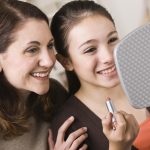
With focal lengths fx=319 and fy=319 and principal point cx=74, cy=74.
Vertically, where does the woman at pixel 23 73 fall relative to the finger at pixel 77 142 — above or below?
above

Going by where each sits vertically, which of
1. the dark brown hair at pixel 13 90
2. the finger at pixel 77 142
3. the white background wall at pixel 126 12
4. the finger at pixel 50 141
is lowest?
the white background wall at pixel 126 12

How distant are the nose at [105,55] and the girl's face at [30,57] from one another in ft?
0.36

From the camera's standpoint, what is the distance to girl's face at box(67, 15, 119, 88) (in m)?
0.73

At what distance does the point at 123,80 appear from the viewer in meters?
0.47

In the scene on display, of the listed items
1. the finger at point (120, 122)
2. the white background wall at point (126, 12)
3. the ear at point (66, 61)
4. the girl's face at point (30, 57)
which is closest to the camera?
the finger at point (120, 122)

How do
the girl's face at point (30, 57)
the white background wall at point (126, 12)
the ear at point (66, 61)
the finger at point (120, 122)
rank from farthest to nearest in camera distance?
the white background wall at point (126, 12) < the ear at point (66, 61) < the girl's face at point (30, 57) < the finger at point (120, 122)

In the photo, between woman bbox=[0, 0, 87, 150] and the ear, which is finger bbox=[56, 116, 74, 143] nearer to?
woman bbox=[0, 0, 87, 150]

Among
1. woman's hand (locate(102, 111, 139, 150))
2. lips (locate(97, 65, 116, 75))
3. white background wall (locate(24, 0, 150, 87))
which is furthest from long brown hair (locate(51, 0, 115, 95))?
white background wall (locate(24, 0, 150, 87))

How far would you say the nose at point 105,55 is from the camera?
72cm

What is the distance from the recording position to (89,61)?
0.74 meters

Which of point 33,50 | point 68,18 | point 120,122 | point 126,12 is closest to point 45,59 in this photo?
point 33,50

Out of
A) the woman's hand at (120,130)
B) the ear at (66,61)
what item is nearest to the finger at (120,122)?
the woman's hand at (120,130)

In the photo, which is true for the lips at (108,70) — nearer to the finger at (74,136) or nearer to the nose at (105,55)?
the nose at (105,55)

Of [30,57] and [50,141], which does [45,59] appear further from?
[50,141]
